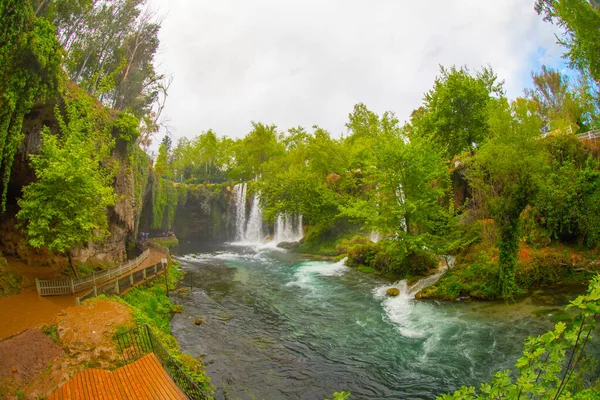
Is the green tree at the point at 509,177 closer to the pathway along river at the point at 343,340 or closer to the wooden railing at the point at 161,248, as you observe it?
the pathway along river at the point at 343,340

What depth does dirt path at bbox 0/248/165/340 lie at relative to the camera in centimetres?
1146

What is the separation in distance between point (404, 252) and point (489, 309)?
5922 mm

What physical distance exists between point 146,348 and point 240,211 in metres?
43.6

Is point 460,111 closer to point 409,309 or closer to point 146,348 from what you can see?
point 409,309

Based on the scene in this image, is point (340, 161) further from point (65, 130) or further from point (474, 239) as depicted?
point (65, 130)

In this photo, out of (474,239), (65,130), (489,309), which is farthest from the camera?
(474,239)

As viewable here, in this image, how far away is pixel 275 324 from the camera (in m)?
15.5

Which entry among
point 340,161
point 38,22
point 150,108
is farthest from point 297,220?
point 38,22

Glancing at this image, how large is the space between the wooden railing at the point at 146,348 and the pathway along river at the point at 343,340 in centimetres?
169

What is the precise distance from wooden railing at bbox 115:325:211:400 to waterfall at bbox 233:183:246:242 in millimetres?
41812

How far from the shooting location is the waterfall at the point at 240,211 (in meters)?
53.4

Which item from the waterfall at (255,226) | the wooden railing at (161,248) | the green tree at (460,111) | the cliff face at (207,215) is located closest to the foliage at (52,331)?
the wooden railing at (161,248)

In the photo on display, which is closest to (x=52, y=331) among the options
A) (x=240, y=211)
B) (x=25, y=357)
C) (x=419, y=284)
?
(x=25, y=357)

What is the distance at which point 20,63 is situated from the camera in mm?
13508
